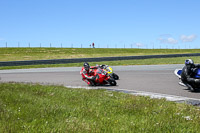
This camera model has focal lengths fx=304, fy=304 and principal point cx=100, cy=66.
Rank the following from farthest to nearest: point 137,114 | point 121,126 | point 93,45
→ point 93,45, point 137,114, point 121,126

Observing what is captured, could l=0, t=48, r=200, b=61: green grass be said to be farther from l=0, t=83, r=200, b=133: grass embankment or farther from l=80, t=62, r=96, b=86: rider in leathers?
l=0, t=83, r=200, b=133: grass embankment

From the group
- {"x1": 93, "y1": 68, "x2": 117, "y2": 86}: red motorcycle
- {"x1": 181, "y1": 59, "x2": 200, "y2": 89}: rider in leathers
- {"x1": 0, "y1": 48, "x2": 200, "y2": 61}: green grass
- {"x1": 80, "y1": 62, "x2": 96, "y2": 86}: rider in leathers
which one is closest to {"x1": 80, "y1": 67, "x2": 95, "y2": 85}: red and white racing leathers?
{"x1": 80, "y1": 62, "x2": 96, "y2": 86}: rider in leathers

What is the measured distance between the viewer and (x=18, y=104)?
813 centimetres

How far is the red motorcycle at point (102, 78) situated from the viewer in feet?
45.6

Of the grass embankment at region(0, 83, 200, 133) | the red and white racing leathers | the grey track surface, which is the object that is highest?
the red and white racing leathers

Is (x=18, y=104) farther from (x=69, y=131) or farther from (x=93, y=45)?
(x=93, y=45)

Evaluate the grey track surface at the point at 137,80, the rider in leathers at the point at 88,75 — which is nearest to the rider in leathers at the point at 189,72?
the grey track surface at the point at 137,80

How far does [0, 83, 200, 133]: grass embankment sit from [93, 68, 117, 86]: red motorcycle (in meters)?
4.64

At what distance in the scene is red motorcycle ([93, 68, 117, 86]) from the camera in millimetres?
13898

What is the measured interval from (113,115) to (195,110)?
2.07 m

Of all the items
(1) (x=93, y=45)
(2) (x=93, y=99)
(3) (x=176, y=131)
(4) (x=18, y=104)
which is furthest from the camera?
(1) (x=93, y=45)

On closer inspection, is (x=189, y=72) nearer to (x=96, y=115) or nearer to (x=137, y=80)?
(x=137, y=80)

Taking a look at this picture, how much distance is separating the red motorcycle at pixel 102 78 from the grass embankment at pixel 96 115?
183 inches

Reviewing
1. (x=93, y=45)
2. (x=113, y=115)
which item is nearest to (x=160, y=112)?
(x=113, y=115)
